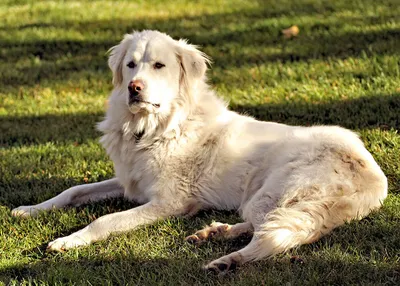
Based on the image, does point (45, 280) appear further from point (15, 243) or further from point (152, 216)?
point (152, 216)

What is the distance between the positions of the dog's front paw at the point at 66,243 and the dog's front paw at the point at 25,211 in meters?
0.68

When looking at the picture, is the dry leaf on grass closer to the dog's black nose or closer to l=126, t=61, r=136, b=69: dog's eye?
l=126, t=61, r=136, b=69: dog's eye

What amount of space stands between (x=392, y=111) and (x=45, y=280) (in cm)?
416

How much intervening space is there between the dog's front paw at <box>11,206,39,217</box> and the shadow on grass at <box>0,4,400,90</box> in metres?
4.24

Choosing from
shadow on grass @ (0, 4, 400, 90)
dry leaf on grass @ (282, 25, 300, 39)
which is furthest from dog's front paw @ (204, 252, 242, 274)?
dry leaf on grass @ (282, 25, 300, 39)

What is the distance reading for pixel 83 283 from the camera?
382 cm

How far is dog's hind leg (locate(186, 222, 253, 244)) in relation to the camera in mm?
4430

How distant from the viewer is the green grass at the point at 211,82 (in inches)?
158

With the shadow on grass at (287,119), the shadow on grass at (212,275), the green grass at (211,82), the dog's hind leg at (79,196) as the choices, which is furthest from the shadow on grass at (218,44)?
the shadow on grass at (212,275)

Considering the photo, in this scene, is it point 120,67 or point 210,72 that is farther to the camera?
point 210,72

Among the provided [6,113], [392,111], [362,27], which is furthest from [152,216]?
[362,27]

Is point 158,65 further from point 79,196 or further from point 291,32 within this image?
point 291,32

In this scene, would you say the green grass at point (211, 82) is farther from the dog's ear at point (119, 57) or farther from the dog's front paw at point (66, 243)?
the dog's ear at point (119, 57)

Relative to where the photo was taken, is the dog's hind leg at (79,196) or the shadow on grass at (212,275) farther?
the dog's hind leg at (79,196)
